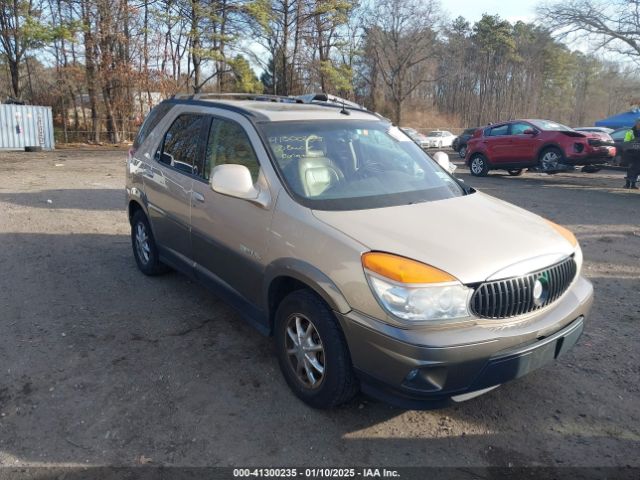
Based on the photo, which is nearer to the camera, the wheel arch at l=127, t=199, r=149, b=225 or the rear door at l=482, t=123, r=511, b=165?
the wheel arch at l=127, t=199, r=149, b=225

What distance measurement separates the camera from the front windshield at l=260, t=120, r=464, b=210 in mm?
3412

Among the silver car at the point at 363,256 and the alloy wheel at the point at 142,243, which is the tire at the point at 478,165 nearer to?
the silver car at the point at 363,256

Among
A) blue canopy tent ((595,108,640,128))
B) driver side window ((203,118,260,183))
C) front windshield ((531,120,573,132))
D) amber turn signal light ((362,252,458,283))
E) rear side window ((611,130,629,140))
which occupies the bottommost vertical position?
amber turn signal light ((362,252,458,283))

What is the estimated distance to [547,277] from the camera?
2926 millimetres

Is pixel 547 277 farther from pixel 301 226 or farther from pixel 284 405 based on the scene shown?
pixel 284 405

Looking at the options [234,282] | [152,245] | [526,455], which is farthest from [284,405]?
[152,245]

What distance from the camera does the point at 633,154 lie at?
12734 millimetres

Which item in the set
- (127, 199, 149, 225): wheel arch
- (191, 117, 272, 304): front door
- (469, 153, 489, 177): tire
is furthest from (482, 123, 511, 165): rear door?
(191, 117, 272, 304): front door

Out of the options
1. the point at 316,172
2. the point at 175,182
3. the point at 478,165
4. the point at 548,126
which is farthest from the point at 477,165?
the point at 316,172

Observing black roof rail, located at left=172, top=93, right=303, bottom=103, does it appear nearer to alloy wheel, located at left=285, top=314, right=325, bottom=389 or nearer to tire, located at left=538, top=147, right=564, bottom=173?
alloy wheel, located at left=285, top=314, right=325, bottom=389

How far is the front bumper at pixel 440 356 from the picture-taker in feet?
8.36

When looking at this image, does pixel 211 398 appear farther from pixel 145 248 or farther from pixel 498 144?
pixel 498 144

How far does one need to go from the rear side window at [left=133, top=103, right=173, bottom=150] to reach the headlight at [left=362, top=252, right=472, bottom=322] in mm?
3498

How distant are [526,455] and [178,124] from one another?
154 inches
